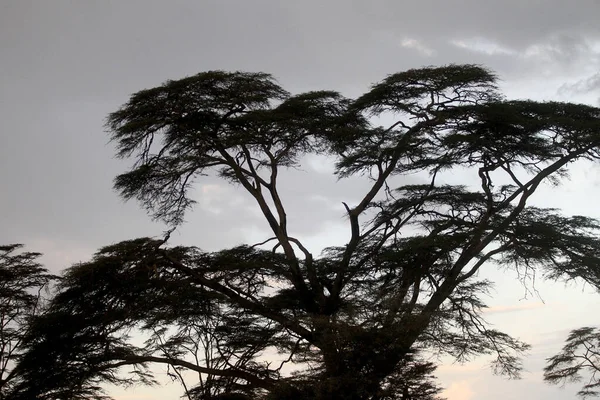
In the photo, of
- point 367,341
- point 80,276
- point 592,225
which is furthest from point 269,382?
point 592,225

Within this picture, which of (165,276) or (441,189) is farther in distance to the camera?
(441,189)

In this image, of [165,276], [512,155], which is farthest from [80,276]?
[512,155]

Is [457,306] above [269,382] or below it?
above

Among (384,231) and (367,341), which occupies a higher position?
(384,231)

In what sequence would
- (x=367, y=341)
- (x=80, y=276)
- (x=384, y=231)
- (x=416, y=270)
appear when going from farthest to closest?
1. (x=384, y=231)
2. (x=416, y=270)
3. (x=80, y=276)
4. (x=367, y=341)

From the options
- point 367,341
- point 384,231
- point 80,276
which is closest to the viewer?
point 367,341

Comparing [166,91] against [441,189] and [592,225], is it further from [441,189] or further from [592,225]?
[592,225]

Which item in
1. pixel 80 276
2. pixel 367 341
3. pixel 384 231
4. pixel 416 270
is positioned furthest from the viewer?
pixel 384 231

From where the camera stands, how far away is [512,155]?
15.6 m

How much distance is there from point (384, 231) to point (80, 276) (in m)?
5.72

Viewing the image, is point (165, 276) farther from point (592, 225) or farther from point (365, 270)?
point (592, 225)

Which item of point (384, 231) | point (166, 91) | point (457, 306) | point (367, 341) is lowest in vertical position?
point (367, 341)

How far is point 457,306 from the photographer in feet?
52.9

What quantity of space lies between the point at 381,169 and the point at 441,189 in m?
1.81
